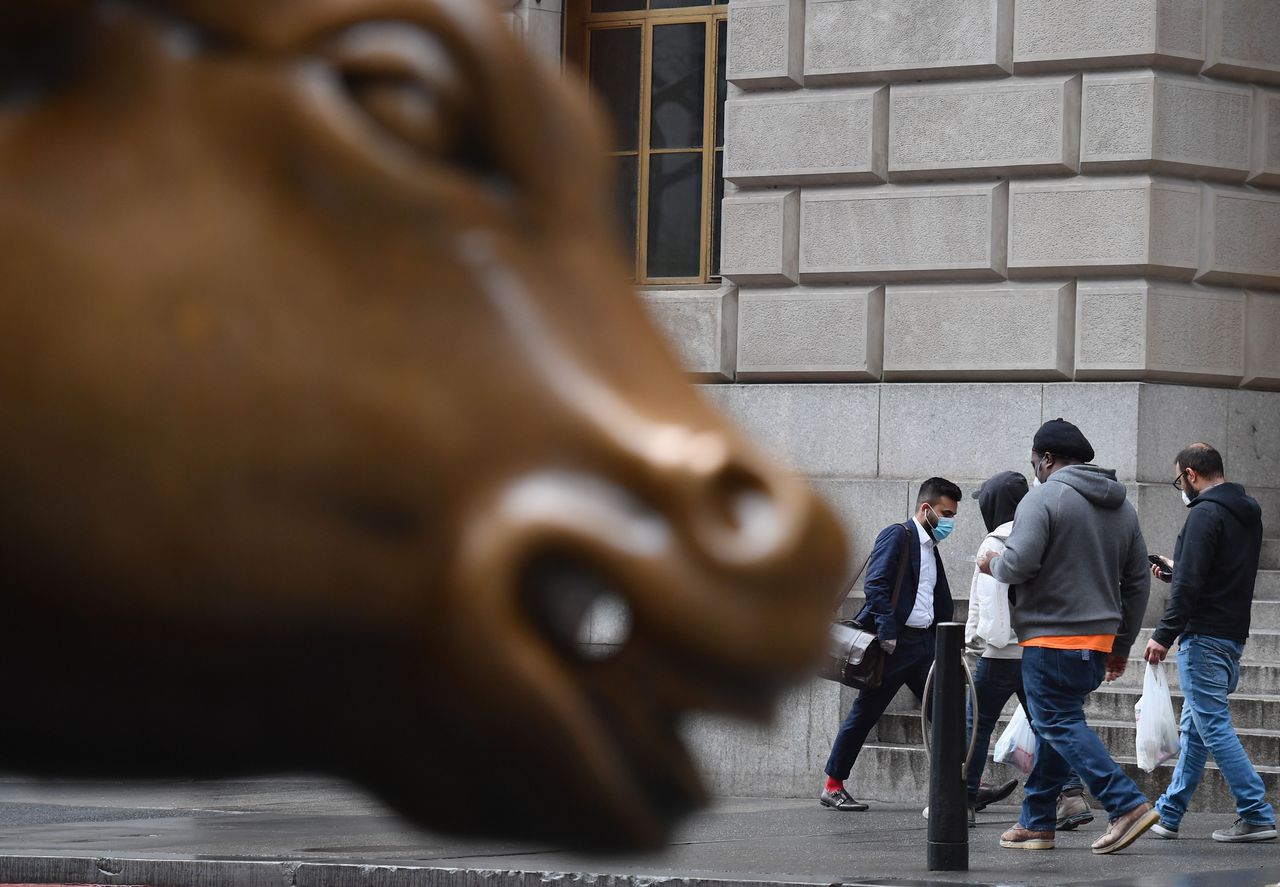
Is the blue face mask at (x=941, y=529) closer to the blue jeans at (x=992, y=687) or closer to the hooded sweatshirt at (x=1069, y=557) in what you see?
the blue jeans at (x=992, y=687)

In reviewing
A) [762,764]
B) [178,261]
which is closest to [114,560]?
[178,261]

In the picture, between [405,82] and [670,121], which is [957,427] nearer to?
[670,121]

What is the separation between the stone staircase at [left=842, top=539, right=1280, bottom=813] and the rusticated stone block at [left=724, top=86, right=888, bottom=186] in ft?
10.8

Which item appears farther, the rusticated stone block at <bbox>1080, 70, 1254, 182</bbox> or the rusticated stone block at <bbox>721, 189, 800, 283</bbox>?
the rusticated stone block at <bbox>721, 189, 800, 283</bbox>

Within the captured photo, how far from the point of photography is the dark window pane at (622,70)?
1645 centimetres

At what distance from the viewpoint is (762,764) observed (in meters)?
12.4

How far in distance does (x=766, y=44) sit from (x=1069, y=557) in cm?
681

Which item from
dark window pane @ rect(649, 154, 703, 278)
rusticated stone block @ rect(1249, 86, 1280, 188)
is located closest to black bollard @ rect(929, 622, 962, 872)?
rusticated stone block @ rect(1249, 86, 1280, 188)

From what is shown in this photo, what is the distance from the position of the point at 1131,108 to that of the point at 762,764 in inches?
194

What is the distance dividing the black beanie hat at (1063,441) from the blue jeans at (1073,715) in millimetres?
903

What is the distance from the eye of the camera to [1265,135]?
14.3m

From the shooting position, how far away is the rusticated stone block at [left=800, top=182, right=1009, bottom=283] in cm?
1427

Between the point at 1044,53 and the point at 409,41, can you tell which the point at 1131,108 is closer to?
the point at 1044,53

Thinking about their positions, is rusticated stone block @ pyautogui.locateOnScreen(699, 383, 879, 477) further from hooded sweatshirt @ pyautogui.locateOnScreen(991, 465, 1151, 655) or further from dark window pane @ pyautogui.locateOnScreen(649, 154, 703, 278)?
hooded sweatshirt @ pyautogui.locateOnScreen(991, 465, 1151, 655)
